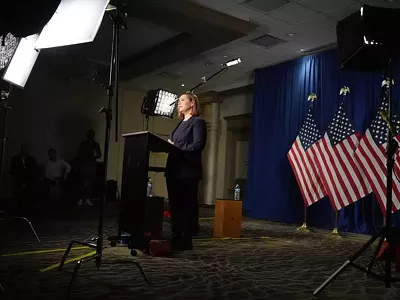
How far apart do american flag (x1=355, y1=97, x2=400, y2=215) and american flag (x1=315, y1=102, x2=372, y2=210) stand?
0.40ft

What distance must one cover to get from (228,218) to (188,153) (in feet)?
4.65

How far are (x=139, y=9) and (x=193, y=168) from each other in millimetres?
2989

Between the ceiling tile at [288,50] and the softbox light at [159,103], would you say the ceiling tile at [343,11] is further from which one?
the softbox light at [159,103]

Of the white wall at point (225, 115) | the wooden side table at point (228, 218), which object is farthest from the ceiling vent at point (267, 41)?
the wooden side table at point (228, 218)

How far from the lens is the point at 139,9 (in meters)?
5.24

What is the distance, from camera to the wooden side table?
4.20 m

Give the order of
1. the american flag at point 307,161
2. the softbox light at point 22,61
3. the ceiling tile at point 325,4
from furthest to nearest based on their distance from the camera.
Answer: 1. the american flag at point 307,161
2. the ceiling tile at point 325,4
3. the softbox light at point 22,61

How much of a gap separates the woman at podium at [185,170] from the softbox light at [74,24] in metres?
1.18

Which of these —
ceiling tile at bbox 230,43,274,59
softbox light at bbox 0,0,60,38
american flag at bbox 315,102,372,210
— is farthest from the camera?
ceiling tile at bbox 230,43,274,59

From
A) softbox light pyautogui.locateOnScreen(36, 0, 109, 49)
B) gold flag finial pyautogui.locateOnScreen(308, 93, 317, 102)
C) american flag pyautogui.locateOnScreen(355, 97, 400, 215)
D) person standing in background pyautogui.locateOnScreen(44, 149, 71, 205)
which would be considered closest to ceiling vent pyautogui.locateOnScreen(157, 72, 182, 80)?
person standing in background pyautogui.locateOnScreen(44, 149, 71, 205)

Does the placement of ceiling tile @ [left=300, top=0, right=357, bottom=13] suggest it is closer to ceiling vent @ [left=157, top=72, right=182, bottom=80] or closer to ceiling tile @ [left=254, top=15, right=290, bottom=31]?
ceiling tile @ [left=254, top=15, right=290, bottom=31]

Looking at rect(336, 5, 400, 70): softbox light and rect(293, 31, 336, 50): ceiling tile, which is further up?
rect(293, 31, 336, 50): ceiling tile

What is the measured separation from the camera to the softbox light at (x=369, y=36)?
2.25 metres

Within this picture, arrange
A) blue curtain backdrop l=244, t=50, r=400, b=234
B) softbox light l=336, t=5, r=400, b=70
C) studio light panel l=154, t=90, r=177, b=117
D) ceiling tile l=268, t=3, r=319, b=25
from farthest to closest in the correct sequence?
1. studio light panel l=154, t=90, r=177, b=117
2. blue curtain backdrop l=244, t=50, r=400, b=234
3. ceiling tile l=268, t=3, r=319, b=25
4. softbox light l=336, t=5, r=400, b=70
